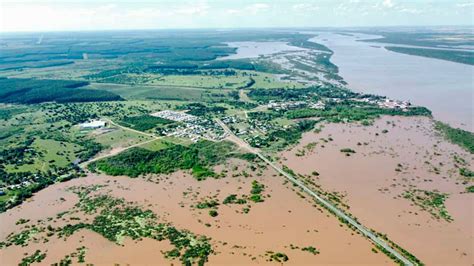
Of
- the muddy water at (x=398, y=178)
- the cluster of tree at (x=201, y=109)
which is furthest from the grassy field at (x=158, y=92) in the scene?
the muddy water at (x=398, y=178)

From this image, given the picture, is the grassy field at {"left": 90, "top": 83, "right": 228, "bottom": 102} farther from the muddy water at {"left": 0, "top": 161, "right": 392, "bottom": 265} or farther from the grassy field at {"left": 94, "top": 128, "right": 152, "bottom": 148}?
the muddy water at {"left": 0, "top": 161, "right": 392, "bottom": 265}

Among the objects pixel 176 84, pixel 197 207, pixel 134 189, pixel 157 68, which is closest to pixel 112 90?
pixel 176 84

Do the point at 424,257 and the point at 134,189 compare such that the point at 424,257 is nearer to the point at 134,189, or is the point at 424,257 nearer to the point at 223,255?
the point at 223,255

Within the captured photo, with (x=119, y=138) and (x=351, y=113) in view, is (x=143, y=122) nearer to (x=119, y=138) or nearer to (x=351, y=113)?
(x=119, y=138)

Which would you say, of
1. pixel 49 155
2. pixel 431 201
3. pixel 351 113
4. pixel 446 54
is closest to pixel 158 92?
pixel 49 155

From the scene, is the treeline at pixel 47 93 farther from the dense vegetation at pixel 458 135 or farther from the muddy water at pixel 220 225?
the dense vegetation at pixel 458 135

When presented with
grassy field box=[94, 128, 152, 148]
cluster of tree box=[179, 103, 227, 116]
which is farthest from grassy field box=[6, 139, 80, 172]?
cluster of tree box=[179, 103, 227, 116]
